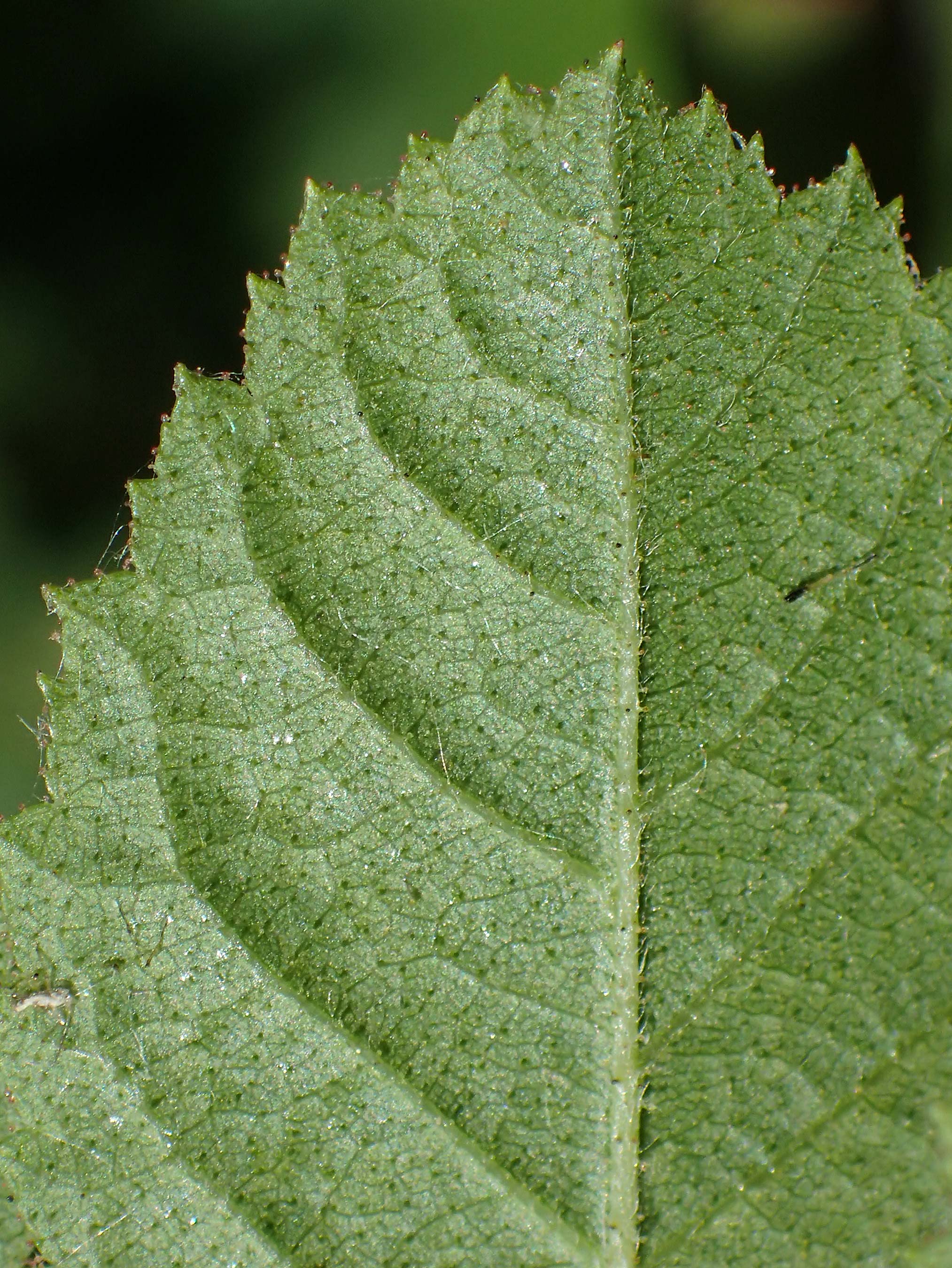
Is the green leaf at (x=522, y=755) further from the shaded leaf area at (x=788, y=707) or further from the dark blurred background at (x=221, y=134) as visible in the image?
the dark blurred background at (x=221, y=134)

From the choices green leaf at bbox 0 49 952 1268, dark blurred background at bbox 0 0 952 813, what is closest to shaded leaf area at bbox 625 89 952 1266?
green leaf at bbox 0 49 952 1268

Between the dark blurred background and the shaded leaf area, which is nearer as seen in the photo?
the shaded leaf area

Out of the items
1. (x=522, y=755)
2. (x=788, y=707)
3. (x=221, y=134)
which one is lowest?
(x=788, y=707)

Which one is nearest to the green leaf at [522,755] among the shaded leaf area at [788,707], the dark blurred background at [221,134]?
the shaded leaf area at [788,707]

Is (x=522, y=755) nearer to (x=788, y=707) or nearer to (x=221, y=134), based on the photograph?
(x=788, y=707)

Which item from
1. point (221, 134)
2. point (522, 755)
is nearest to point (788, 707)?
point (522, 755)

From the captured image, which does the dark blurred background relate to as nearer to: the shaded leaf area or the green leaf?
the green leaf

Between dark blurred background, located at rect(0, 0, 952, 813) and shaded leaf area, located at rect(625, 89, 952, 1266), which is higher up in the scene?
dark blurred background, located at rect(0, 0, 952, 813)
